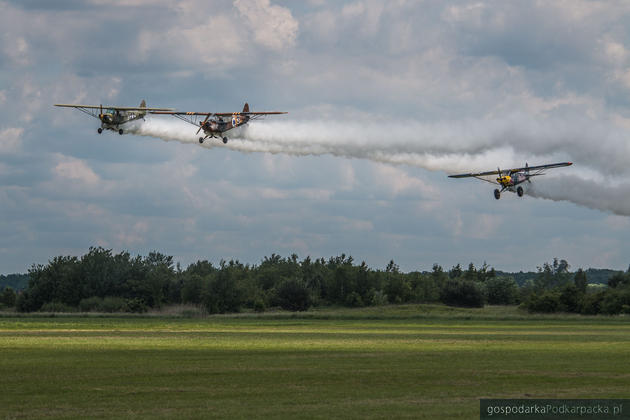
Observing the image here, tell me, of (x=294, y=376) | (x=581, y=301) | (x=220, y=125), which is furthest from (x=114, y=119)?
(x=581, y=301)

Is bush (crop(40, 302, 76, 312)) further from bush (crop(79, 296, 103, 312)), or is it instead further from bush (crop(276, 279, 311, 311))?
bush (crop(276, 279, 311, 311))

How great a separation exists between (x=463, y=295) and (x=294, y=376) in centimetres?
12974

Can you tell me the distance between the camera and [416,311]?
150375 mm

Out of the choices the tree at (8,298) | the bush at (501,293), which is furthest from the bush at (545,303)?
the tree at (8,298)

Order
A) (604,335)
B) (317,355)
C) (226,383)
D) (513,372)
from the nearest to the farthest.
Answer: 1. (226,383)
2. (513,372)
3. (317,355)
4. (604,335)

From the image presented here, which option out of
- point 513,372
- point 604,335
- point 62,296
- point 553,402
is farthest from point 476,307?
point 553,402

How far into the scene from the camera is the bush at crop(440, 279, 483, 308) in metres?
164

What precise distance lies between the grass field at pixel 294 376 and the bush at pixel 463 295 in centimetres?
10106

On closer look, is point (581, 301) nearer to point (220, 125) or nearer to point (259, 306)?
point (259, 306)

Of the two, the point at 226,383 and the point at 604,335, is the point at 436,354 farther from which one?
the point at 604,335

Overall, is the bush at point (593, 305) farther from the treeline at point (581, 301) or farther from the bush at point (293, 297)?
the bush at point (293, 297)

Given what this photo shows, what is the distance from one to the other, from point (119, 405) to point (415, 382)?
12.1 metres

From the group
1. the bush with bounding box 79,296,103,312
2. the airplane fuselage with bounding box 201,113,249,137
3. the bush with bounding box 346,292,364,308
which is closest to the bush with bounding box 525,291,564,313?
the bush with bounding box 346,292,364,308

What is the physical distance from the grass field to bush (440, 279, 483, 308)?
332 feet
